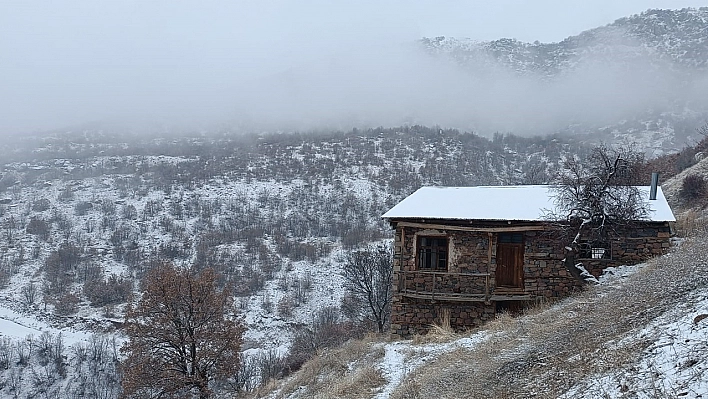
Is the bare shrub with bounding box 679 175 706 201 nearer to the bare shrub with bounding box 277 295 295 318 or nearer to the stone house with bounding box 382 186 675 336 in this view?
the stone house with bounding box 382 186 675 336

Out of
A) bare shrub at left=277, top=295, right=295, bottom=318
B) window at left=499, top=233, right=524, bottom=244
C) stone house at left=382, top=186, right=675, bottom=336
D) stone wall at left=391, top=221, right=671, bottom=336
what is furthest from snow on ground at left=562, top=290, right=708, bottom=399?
bare shrub at left=277, top=295, right=295, bottom=318

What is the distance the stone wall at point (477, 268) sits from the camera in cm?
1564

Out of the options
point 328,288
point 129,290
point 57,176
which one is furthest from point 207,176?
point 328,288

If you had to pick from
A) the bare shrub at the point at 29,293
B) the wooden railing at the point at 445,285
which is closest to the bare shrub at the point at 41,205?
the bare shrub at the point at 29,293

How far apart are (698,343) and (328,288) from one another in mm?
50719

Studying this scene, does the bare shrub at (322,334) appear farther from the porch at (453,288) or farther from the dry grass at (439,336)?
the dry grass at (439,336)

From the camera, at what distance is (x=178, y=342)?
2233 centimetres

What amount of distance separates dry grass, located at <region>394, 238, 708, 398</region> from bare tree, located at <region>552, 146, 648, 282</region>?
3.60 m

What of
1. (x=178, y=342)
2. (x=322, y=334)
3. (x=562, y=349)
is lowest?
(x=322, y=334)

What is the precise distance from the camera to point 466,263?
16984 millimetres

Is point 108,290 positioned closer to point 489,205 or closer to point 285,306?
point 285,306

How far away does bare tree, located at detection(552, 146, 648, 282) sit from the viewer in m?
14.9

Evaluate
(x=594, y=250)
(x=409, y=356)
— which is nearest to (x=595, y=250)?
(x=594, y=250)

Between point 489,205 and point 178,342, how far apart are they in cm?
1395
